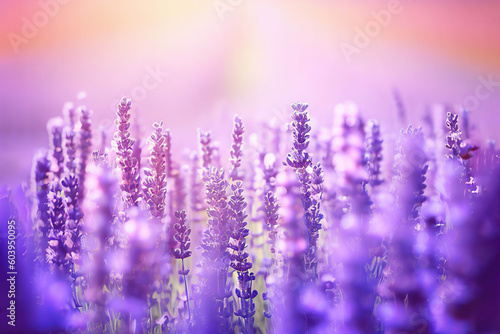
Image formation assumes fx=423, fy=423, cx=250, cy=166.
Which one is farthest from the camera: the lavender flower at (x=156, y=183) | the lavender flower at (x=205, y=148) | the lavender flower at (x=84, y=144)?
the lavender flower at (x=205, y=148)

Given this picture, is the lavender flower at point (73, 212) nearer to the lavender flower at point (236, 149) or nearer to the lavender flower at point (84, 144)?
the lavender flower at point (84, 144)

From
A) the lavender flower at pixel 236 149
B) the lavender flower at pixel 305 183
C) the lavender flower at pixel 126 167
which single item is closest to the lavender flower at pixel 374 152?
the lavender flower at pixel 305 183

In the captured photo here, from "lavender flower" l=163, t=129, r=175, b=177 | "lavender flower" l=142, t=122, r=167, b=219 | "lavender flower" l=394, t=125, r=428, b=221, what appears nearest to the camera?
"lavender flower" l=394, t=125, r=428, b=221

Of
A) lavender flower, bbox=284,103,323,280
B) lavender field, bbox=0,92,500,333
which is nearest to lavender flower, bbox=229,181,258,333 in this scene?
lavender field, bbox=0,92,500,333

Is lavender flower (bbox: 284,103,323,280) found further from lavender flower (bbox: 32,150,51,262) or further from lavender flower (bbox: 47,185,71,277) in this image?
lavender flower (bbox: 32,150,51,262)

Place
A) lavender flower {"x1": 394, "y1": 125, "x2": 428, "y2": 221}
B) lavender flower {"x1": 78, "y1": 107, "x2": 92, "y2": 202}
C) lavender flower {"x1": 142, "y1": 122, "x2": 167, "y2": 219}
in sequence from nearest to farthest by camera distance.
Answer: lavender flower {"x1": 394, "y1": 125, "x2": 428, "y2": 221} → lavender flower {"x1": 142, "y1": 122, "x2": 167, "y2": 219} → lavender flower {"x1": 78, "y1": 107, "x2": 92, "y2": 202}

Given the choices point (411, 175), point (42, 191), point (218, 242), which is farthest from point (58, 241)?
point (411, 175)

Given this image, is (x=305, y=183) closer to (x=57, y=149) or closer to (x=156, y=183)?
(x=156, y=183)

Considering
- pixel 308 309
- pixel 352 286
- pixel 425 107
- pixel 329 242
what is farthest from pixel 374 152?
pixel 425 107
